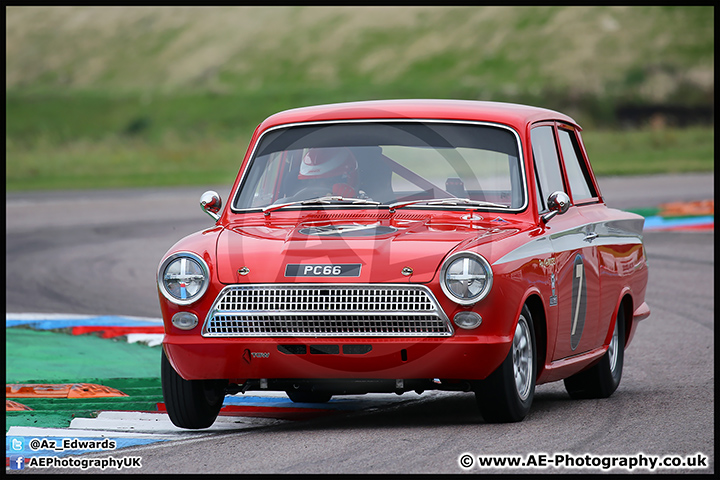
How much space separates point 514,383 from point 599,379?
163cm

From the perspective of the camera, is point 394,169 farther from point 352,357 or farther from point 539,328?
point 352,357

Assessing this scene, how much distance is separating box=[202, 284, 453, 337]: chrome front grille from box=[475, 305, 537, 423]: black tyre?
389mm

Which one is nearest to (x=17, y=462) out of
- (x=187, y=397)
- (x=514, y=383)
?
(x=187, y=397)

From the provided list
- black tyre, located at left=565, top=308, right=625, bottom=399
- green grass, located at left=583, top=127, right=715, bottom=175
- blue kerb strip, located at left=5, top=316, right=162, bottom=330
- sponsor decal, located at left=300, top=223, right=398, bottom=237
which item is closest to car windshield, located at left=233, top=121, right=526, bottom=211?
sponsor decal, located at left=300, top=223, right=398, bottom=237

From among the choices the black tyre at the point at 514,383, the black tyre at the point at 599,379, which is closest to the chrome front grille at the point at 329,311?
the black tyre at the point at 514,383

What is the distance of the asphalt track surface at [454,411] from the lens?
5500 millimetres

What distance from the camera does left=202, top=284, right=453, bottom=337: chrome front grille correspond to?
5.87 meters

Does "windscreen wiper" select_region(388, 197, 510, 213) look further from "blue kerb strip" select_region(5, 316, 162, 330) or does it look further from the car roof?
"blue kerb strip" select_region(5, 316, 162, 330)

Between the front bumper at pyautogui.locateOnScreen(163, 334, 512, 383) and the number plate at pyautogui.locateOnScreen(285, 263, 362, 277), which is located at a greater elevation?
the number plate at pyautogui.locateOnScreen(285, 263, 362, 277)

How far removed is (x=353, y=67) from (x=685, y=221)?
7065cm

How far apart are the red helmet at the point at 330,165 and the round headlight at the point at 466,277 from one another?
4.52ft

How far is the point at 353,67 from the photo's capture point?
88.6 meters
